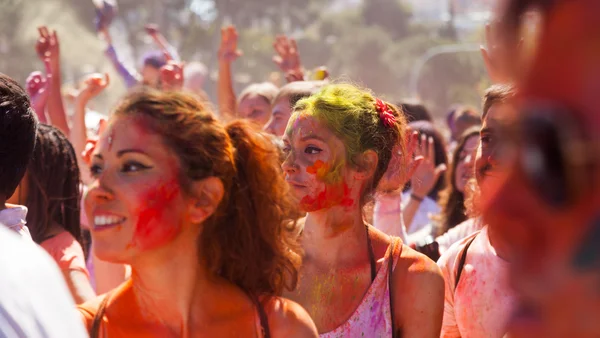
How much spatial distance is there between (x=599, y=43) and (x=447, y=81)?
1963 inches

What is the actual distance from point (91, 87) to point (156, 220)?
10.8 feet

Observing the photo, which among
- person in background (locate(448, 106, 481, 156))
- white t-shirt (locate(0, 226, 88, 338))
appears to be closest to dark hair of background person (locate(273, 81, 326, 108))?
white t-shirt (locate(0, 226, 88, 338))

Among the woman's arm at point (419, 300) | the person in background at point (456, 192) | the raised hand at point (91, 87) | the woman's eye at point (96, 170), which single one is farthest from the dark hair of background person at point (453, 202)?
the woman's eye at point (96, 170)

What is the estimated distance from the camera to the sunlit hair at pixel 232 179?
9.31 feet

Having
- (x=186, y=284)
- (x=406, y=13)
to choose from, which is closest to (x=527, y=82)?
(x=186, y=284)

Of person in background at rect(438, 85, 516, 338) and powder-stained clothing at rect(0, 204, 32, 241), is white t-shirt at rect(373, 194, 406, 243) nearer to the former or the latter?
person in background at rect(438, 85, 516, 338)

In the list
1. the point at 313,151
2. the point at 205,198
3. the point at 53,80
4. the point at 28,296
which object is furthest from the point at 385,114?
the point at 53,80

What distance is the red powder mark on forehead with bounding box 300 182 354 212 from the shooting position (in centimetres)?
375

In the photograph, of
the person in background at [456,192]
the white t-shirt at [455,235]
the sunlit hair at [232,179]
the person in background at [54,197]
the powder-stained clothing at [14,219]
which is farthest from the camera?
the person in background at [456,192]

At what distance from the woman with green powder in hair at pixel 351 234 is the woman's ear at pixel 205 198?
0.88 meters

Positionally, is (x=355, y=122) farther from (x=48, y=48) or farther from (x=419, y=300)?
(x=48, y=48)

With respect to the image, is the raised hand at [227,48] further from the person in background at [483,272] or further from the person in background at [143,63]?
the person in background at [483,272]

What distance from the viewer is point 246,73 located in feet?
165

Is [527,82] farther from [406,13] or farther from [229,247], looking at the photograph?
[406,13]
